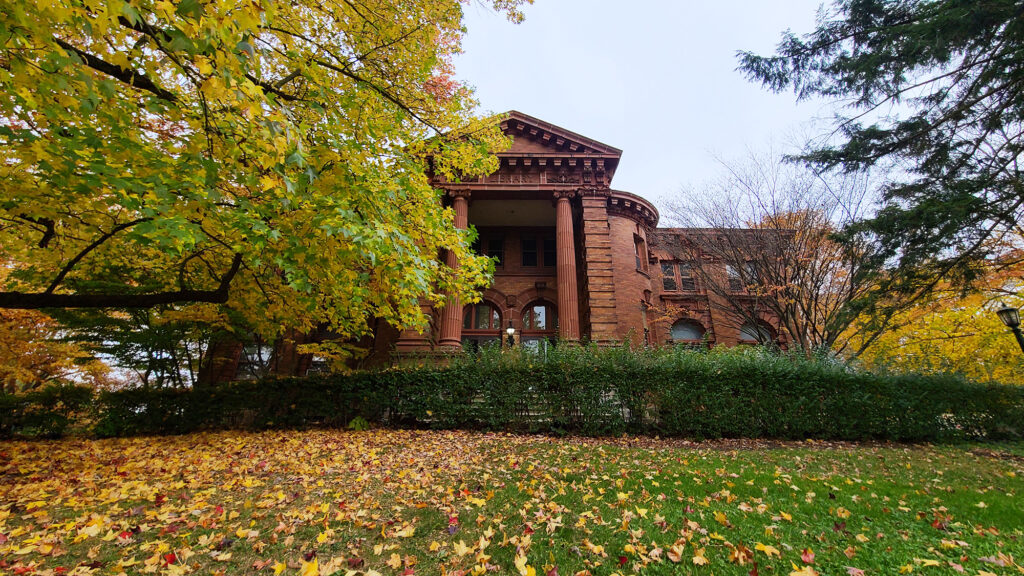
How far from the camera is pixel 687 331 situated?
21.0m

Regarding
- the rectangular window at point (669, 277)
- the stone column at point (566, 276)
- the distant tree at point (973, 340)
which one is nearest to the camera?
the distant tree at point (973, 340)

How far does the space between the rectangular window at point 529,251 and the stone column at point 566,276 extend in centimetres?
374

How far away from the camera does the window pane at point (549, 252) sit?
2070cm

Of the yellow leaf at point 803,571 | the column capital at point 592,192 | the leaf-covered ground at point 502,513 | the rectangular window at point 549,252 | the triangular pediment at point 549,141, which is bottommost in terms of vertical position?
the leaf-covered ground at point 502,513

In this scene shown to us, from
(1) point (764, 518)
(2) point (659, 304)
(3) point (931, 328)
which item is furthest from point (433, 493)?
(3) point (931, 328)

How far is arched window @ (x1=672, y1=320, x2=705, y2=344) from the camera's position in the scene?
20.8 metres

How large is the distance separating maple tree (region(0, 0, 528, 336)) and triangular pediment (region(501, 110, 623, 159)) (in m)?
10.4

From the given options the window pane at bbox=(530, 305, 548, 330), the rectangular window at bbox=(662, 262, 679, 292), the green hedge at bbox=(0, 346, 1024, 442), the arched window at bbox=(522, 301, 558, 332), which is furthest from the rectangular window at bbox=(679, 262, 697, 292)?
the green hedge at bbox=(0, 346, 1024, 442)

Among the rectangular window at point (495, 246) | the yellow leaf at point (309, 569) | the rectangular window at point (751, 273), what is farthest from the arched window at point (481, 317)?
the yellow leaf at point (309, 569)

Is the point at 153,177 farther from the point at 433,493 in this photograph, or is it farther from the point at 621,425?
the point at 621,425

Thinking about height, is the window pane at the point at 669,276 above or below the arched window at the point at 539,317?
above

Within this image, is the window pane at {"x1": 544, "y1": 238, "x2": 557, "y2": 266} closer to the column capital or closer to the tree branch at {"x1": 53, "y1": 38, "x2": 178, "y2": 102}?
the column capital

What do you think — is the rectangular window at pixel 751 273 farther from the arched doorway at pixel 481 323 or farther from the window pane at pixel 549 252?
the arched doorway at pixel 481 323

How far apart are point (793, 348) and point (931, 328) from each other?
29.7 feet
